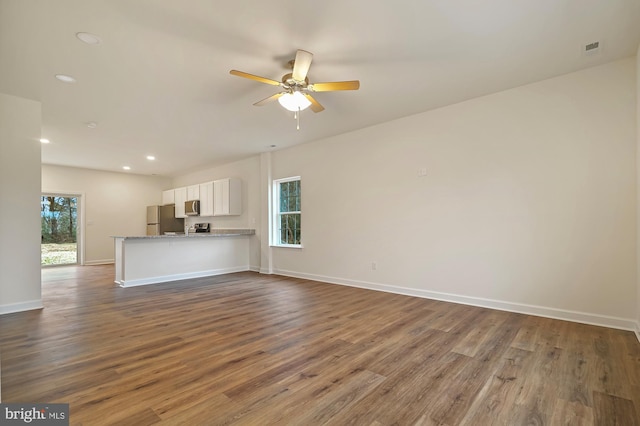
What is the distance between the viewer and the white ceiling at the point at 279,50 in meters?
2.30

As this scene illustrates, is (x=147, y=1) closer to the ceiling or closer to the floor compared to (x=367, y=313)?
closer to the ceiling

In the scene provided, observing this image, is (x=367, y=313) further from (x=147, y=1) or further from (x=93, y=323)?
(x=147, y=1)

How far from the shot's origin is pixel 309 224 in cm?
597

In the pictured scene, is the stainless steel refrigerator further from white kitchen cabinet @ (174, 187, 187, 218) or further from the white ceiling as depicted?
the white ceiling

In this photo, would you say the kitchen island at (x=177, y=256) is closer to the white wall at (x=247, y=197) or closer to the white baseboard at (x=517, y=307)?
the white wall at (x=247, y=197)

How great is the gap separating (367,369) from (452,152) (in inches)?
123

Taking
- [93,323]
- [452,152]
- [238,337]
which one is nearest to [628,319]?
[452,152]

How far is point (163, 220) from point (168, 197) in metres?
0.75

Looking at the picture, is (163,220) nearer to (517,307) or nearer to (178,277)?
(178,277)

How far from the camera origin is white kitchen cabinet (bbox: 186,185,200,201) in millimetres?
8375

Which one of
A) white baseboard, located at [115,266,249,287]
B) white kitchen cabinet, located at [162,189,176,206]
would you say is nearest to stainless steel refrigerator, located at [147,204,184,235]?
white kitchen cabinet, located at [162,189,176,206]

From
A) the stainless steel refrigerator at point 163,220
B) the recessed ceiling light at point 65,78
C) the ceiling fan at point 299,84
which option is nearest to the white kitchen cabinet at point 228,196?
the stainless steel refrigerator at point 163,220

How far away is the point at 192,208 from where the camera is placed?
27.5 ft

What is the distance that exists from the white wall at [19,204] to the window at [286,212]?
12.7 ft
